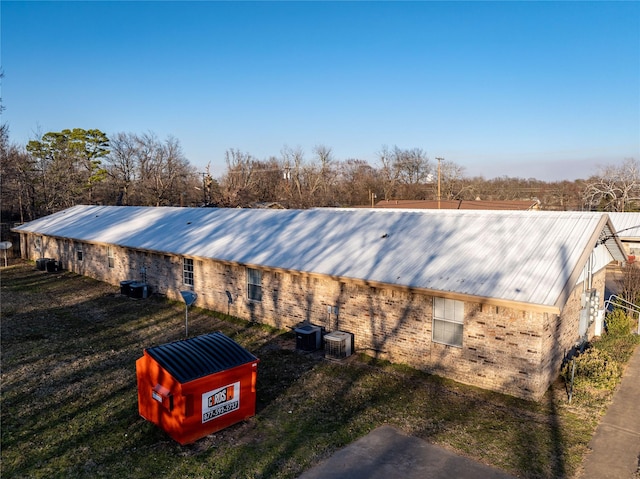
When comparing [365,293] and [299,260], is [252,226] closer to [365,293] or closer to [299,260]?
[299,260]

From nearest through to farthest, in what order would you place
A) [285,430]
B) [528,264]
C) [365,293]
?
[285,430], [528,264], [365,293]

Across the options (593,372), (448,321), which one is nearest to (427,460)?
(448,321)

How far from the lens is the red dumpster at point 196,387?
8227mm

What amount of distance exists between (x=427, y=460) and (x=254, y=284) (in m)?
9.74

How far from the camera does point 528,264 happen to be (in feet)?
37.5

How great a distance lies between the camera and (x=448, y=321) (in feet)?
38.2

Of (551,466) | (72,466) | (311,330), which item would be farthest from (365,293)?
(72,466)

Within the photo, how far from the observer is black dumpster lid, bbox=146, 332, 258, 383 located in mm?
8305

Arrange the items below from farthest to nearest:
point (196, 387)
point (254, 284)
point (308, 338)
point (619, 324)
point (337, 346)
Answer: point (254, 284), point (619, 324), point (308, 338), point (337, 346), point (196, 387)

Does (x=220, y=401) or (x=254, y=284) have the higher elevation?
(x=254, y=284)

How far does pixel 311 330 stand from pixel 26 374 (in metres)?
7.58

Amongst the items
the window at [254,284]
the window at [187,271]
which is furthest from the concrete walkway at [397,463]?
Answer: the window at [187,271]

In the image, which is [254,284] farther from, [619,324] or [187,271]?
[619,324]

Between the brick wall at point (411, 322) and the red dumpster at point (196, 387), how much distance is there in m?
4.82
